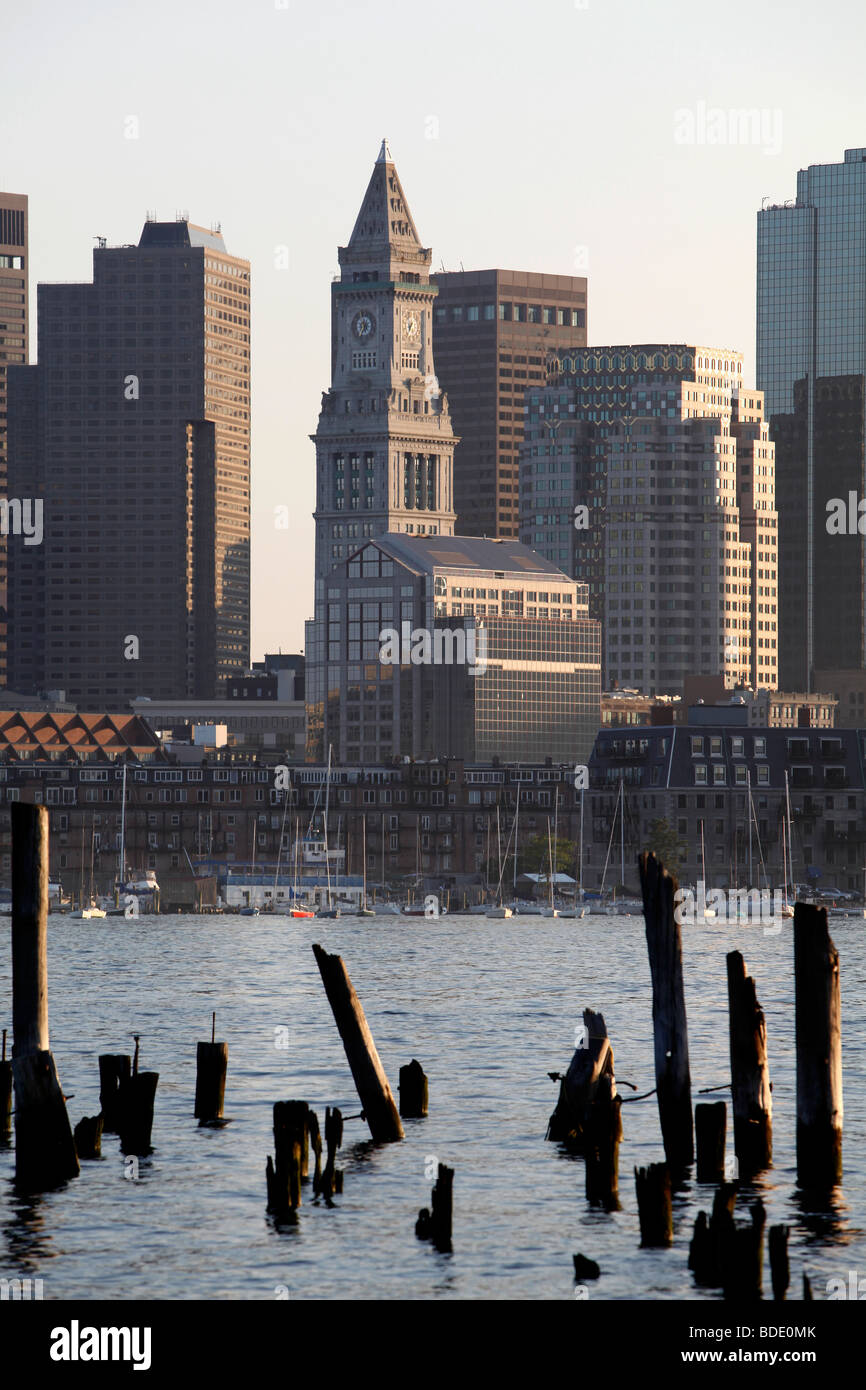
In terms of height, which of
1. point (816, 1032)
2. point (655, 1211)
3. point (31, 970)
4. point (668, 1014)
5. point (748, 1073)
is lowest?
point (655, 1211)

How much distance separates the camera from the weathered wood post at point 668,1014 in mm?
45312

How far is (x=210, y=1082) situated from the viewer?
176 feet

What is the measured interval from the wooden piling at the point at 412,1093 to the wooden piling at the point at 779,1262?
66.0 feet

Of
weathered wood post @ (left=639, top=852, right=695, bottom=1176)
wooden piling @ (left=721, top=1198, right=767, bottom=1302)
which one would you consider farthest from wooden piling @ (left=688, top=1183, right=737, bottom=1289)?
weathered wood post @ (left=639, top=852, right=695, bottom=1176)

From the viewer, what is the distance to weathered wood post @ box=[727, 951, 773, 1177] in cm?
4444

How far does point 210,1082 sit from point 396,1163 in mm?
5947

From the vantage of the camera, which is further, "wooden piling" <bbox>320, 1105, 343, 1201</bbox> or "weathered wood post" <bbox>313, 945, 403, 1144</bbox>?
"weathered wood post" <bbox>313, 945, 403, 1144</bbox>

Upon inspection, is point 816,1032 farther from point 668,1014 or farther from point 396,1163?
point 396,1163

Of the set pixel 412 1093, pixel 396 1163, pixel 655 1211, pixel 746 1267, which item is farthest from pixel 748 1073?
pixel 412 1093

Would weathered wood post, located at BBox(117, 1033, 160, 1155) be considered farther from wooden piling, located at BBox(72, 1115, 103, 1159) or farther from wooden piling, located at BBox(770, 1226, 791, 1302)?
wooden piling, located at BBox(770, 1226, 791, 1302)

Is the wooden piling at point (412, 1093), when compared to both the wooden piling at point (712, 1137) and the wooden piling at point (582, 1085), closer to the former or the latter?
the wooden piling at point (582, 1085)

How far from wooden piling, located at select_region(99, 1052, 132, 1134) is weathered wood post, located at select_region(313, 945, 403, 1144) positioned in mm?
4533
